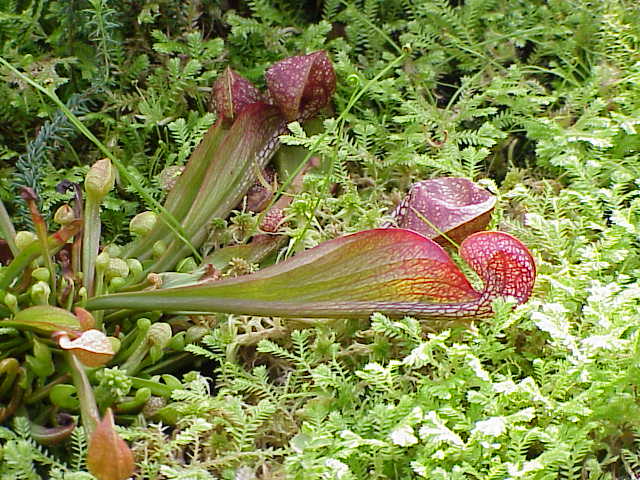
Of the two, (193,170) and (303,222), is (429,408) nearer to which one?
(303,222)

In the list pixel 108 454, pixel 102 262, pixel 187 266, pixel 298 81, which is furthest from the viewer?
pixel 298 81

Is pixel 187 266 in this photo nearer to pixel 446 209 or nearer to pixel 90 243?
A: pixel 90 243

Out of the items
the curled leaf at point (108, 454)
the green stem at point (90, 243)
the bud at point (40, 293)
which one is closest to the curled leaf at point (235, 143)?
the green stem at point (90, 243)

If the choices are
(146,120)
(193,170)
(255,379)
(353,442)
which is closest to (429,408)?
(353,442)

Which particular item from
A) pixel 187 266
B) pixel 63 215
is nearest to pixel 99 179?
pixel 63 215

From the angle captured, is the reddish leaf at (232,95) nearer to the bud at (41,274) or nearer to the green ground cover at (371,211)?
the green ground cover at (371,211)

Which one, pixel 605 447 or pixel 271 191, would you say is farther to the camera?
pixel 271 191
